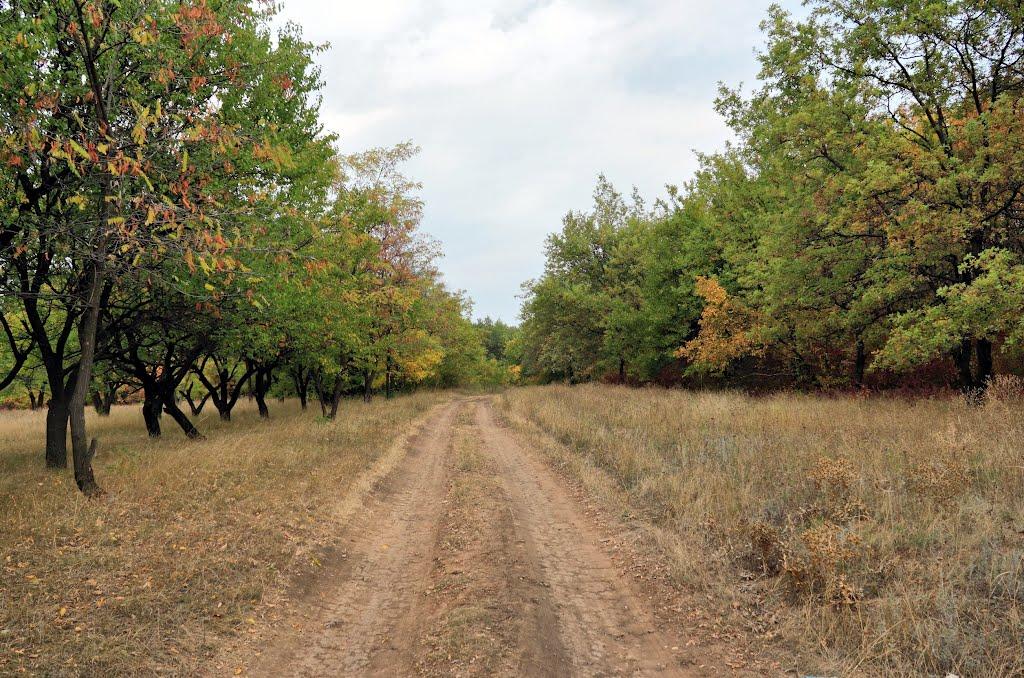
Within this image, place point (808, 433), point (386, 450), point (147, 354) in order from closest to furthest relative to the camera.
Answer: point (808, 433), point (386, 450), point (147, 354)

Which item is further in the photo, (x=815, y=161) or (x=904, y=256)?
(x=815, y=161)

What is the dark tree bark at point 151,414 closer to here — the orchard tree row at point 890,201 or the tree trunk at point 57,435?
the tree trunk at point 57,435

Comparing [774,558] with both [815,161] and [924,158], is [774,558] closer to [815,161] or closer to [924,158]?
[924,158]

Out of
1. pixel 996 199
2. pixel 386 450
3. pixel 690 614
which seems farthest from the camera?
pixel 386 450

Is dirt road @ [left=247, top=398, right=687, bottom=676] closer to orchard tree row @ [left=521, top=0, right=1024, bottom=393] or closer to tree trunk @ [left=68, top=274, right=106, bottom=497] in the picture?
tree trunk @ [left=68, top=274, right=106, bottom=497]

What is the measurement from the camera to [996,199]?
41.8 feet

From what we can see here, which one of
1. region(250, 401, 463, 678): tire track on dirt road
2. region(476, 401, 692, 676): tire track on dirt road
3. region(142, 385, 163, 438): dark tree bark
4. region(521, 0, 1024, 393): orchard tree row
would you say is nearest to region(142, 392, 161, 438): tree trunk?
region(142, 385, 163, 438): dark tree bark

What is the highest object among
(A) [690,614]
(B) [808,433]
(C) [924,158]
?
(C) [924,158]

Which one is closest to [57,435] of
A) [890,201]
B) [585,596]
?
[585,596]

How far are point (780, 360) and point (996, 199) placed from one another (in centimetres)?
1468

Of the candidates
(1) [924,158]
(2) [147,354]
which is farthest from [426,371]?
(1) [924,158]

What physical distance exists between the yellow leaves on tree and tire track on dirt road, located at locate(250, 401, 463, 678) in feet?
57.1

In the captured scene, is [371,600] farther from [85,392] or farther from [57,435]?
[57,435]

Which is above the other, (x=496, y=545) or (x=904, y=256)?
(x=904, y=256)
